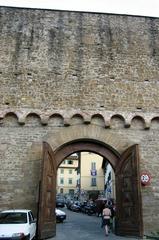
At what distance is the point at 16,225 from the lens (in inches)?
386

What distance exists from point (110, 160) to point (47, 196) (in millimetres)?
3282

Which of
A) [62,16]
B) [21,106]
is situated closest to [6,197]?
[21,106]

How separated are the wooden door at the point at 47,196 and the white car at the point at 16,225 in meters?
0.52

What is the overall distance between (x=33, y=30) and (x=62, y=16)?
1739 millimetres

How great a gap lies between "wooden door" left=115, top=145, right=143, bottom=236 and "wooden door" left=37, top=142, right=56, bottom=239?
9.02 ft

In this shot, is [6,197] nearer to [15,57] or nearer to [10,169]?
[10,169]

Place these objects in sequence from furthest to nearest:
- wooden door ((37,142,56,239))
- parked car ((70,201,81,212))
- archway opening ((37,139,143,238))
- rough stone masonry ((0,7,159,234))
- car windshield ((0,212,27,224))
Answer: parked car ((70,201,81,212)) < rough stone masonry ((0,7,159,234)) < archway opening ((37,139,143,238)) < wooden door ((37,142,56,239)) < car windshield ((0,212,27,224))

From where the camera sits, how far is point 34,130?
13.5 meters

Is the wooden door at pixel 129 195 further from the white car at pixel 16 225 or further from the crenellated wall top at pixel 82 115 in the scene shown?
the white car at pixel 16 225

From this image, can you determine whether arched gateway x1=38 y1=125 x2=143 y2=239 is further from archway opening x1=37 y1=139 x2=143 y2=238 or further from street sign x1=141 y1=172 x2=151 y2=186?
street sign x1=141 y1=172 x2=151 y2=186

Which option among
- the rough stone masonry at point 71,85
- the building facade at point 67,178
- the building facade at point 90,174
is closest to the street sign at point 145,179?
the rough stone masonry at point 71,85

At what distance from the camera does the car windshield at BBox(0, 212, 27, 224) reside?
33.7 feet

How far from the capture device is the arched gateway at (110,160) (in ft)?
39.6

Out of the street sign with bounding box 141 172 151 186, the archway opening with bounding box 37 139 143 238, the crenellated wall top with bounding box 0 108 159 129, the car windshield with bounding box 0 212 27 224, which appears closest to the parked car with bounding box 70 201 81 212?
the archway opening with bounding box 37 139 143 238
